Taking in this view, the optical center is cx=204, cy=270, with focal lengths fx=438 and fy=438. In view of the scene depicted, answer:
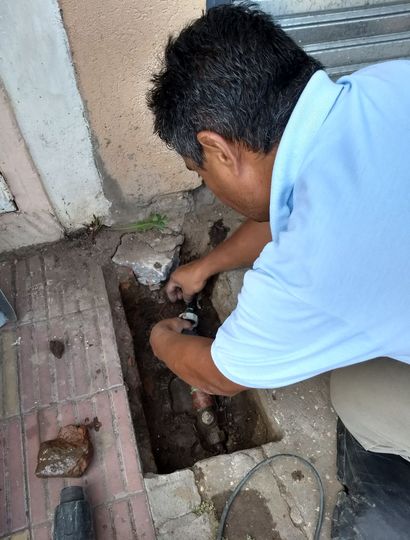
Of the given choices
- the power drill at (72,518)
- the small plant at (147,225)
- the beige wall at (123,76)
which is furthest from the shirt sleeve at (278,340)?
the small plant at (147,225)

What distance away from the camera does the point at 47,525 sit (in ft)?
5.72

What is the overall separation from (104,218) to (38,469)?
52.9 inches

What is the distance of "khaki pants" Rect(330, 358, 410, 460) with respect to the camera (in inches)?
67.5

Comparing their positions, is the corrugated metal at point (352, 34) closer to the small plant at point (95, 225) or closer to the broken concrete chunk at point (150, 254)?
the broken concrete chunk at point (150, 254)

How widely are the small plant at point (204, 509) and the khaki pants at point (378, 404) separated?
662mm

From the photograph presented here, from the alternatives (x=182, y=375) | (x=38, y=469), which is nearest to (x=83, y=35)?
(x=182, y=375)

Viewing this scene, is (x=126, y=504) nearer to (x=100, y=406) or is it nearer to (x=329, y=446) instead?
(x=100, y=406)

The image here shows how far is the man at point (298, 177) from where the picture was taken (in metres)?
1.08

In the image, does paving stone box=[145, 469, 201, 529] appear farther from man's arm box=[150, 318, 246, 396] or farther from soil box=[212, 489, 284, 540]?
man's arm box=[150, 318, 246, 396]

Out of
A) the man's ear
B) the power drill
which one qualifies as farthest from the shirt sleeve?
the power drill

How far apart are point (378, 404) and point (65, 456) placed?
129cm

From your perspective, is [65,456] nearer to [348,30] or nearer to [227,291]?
[227,291]

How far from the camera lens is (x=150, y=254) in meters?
2.53

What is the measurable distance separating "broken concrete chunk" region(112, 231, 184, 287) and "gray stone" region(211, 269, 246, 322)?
31 cm
